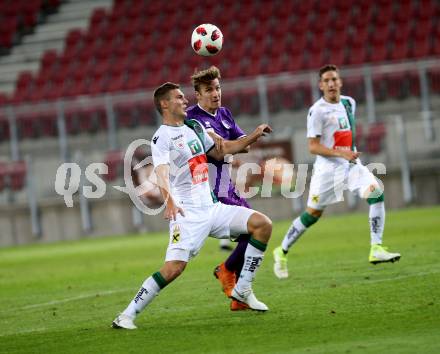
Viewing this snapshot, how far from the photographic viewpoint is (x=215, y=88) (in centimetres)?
995

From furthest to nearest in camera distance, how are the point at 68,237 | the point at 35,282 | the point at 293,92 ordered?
the point at 68,237 < the point at 293,92 < the point at 35,282

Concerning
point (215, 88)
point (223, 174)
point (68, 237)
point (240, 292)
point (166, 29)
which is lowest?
point (68, 237)

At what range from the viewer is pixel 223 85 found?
23.2 meters

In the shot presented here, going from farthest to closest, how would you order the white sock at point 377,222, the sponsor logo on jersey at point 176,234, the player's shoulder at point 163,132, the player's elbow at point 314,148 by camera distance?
1. the player's elbow at point 314,148
2. the white sock at point 377,222
3. the player's shoulder at point 163,132
4. the sponsor logo on jersey at point 176,234

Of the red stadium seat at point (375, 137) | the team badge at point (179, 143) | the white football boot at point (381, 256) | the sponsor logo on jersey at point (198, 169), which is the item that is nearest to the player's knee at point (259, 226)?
the sponsor logo on jersey at point (198, 169)

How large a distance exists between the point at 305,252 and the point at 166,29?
16.0 meters

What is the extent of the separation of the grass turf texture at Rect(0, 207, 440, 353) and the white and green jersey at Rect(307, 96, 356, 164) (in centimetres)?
157

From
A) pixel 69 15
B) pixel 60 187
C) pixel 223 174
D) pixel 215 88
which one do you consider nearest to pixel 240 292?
pixel 223 174

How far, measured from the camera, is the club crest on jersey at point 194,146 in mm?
9141

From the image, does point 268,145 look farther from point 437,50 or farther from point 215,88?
point 215,88

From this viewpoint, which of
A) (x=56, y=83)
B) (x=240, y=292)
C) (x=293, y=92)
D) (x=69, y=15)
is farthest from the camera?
(x=69, y=15)

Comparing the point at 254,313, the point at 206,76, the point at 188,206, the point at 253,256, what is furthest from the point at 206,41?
Result: the point at 254,313

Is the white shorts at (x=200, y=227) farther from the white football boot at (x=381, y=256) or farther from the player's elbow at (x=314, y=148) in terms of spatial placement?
the player's elbow at (x=314, y=148)

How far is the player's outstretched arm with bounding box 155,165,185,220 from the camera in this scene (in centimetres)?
855
